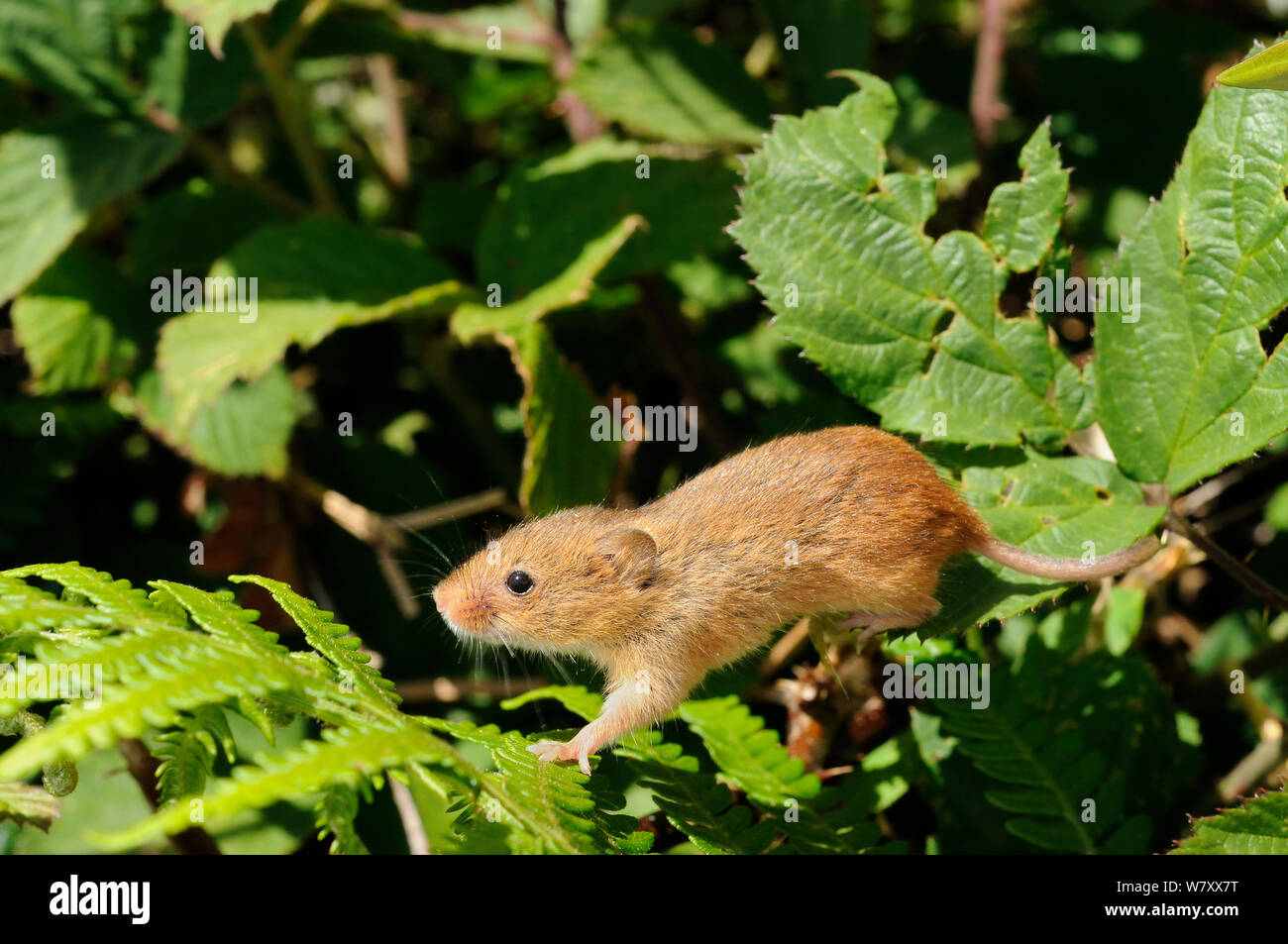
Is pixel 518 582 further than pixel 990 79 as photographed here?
No

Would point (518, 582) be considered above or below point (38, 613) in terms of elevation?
below

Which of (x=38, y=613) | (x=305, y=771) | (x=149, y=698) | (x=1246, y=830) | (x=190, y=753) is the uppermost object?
(x=38, y=613)

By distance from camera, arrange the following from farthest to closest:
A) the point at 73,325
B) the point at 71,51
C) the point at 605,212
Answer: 1. the point at 73,325
2. the point at 71,51
3. the point at 605,212

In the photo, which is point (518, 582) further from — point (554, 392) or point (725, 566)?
point (554, 392)

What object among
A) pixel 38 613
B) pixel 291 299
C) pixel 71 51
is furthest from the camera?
pixel 71 51

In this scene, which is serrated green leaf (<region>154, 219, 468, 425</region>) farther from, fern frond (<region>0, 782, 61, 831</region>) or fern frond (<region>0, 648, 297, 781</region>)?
fern frond (<region>0, 648, 297, 781</region>)

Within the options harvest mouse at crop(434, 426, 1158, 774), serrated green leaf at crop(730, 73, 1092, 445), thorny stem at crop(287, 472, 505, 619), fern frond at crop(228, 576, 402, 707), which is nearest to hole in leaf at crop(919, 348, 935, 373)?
serrated green leaf at crop(730, 73, 1092, 445)

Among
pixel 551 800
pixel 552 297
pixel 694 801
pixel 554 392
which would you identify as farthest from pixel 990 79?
pixel 551 800
